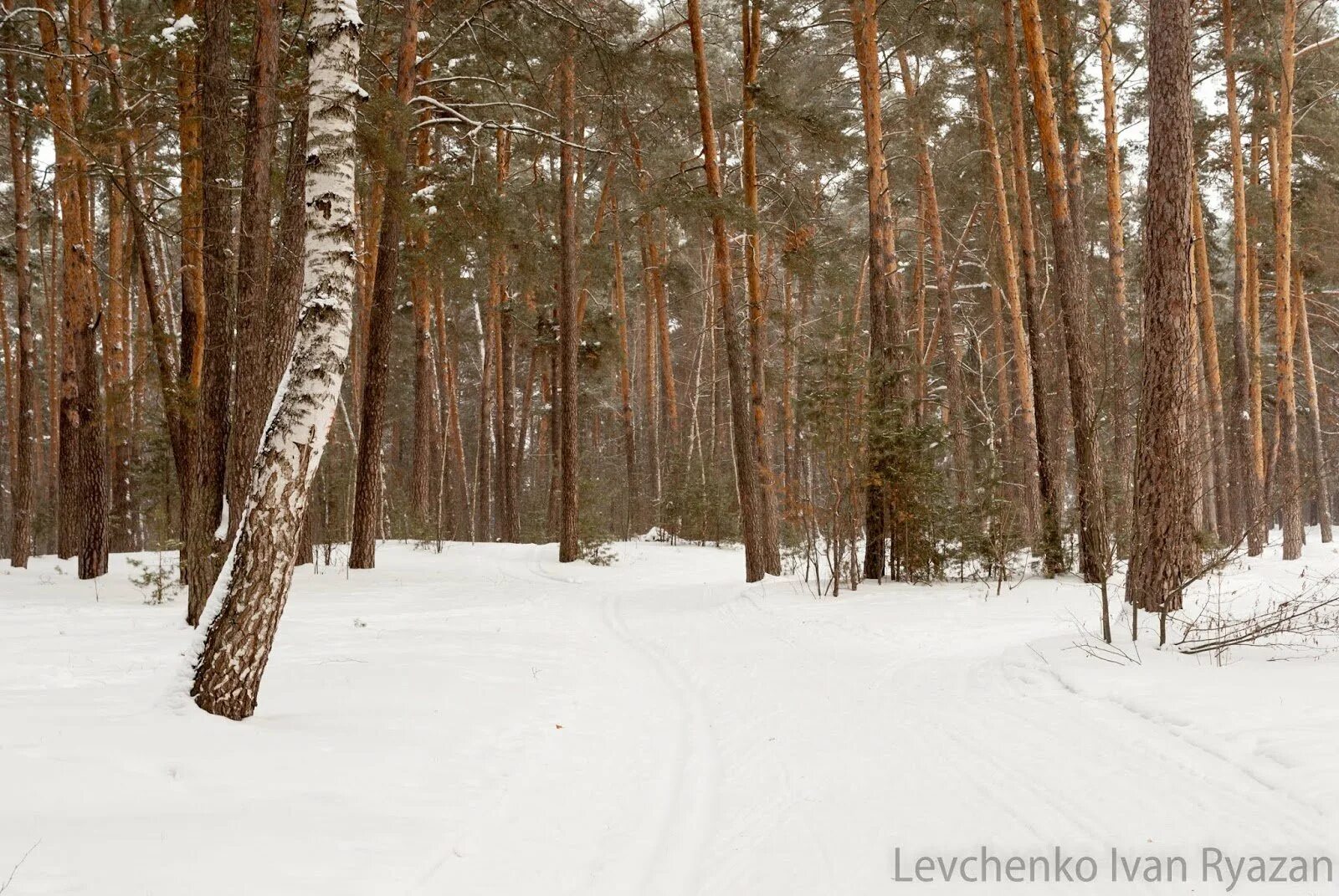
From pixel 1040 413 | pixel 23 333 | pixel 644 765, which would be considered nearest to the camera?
pixel 644 765

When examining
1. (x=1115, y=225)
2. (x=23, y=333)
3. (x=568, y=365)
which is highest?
(x=1115, y=225)

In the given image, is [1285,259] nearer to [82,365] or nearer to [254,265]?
[254,265]

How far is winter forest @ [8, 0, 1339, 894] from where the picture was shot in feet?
11.1

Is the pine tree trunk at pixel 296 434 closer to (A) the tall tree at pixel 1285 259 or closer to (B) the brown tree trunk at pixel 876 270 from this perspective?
(B) the brown tree trunk at pixel 876 270

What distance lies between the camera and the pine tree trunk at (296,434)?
436 cm

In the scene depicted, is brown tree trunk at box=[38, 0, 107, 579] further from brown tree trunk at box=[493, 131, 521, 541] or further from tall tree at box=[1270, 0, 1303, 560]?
tall tree at box=[1270, 0, 1303, 560]

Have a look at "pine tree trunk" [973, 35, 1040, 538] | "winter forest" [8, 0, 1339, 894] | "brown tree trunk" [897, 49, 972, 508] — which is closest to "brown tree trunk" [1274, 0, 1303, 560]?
"winter forest" [8, 0, 1339, 894]

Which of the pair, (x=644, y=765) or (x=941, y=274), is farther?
(x=941, y=274)

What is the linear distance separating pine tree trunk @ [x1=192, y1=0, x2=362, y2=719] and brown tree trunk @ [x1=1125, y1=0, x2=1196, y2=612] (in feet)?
20.5

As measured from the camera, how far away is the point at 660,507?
2302 cm

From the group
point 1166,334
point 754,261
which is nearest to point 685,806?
point 1166,334

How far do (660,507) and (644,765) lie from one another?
60.7 feet

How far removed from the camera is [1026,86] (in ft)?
50.6

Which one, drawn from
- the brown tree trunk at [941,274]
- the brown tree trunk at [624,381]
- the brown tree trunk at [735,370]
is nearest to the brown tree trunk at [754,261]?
the brown tree trunk at [735,370]
